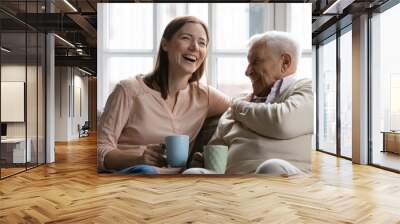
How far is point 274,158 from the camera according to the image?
5.91m

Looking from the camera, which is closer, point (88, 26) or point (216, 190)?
point (216, 190)

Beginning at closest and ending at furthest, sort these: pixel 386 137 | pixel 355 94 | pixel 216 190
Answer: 1. pixel 216 190
2. pixel 386 137
3. pixel 355 94

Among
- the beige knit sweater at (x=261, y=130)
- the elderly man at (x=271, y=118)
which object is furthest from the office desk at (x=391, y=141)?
the beige knit sweater at (x=261, y=130)

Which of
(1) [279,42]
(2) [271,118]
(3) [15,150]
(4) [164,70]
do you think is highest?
(1) [279,42]

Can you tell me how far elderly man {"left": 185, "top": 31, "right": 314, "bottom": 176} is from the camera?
5781mm

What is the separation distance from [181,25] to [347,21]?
3835mm

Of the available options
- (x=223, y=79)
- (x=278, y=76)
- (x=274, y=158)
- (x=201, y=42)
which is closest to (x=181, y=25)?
(x=201, y=42)

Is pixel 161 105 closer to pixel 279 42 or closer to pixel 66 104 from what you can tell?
pixel 279 42

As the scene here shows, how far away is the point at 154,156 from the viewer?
5.86m

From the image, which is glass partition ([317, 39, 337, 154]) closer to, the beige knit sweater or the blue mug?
the beige knit sweater

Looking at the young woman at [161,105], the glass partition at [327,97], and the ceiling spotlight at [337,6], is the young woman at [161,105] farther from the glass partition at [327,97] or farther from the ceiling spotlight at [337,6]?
the glass partition at [327,97]

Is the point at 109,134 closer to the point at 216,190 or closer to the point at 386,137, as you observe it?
the point at 216,190

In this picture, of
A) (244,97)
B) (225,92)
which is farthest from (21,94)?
(244,97)

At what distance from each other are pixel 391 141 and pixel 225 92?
3158 mm
